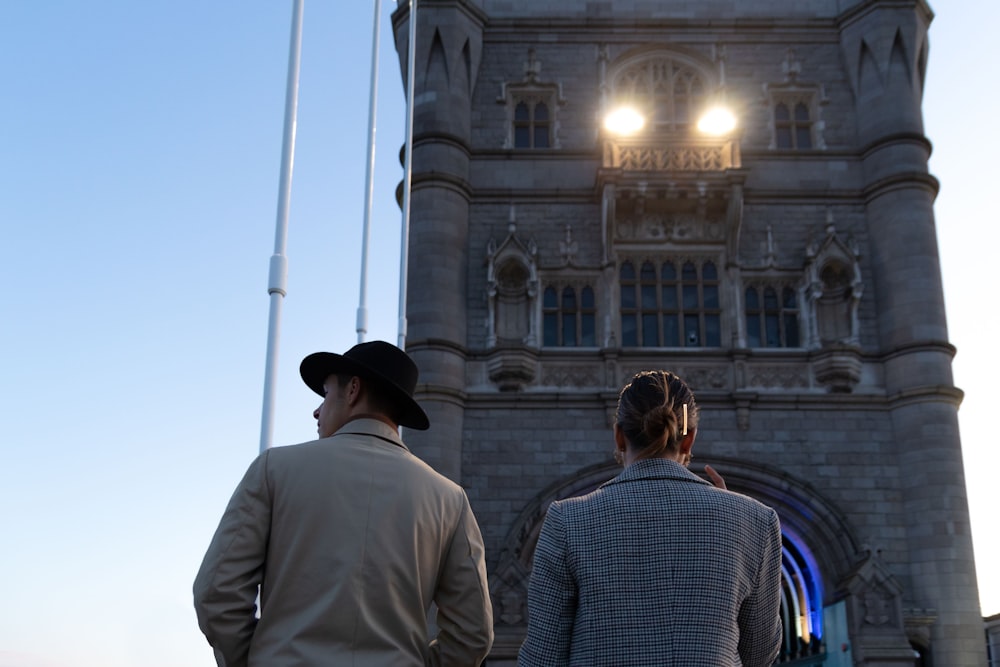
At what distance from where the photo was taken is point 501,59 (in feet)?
73.9

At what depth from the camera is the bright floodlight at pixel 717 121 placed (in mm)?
21766

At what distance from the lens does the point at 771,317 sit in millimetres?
20766

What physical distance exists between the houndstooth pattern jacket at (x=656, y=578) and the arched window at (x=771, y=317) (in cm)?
1749

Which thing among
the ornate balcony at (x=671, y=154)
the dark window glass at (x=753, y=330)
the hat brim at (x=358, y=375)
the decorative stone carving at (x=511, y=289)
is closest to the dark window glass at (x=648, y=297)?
the dark window glass at (x=753, y=330)

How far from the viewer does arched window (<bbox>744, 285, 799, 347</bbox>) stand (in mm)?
20578

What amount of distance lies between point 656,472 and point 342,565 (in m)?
1.08

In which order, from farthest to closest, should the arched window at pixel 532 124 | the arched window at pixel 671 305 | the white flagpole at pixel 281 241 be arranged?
the arched window at pixel 532 124 → the arched window at pixel 671 305 → the white flagpole at pixel 281 241

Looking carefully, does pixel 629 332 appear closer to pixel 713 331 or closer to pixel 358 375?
pixel 713 331

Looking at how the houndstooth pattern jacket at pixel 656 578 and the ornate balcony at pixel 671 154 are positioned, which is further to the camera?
the ornate balcony at pixel 671 154

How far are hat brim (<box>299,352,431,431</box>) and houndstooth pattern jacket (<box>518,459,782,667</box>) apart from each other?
0.87 metres

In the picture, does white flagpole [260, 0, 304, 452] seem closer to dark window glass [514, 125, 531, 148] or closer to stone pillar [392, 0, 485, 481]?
stone pillar [392, 0, 485, 481]

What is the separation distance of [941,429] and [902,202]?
4320mm

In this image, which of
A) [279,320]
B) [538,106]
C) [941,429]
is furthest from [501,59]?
[279,320]

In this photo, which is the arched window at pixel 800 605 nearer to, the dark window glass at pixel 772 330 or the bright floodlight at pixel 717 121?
the dark window glass at pixel 772 330
